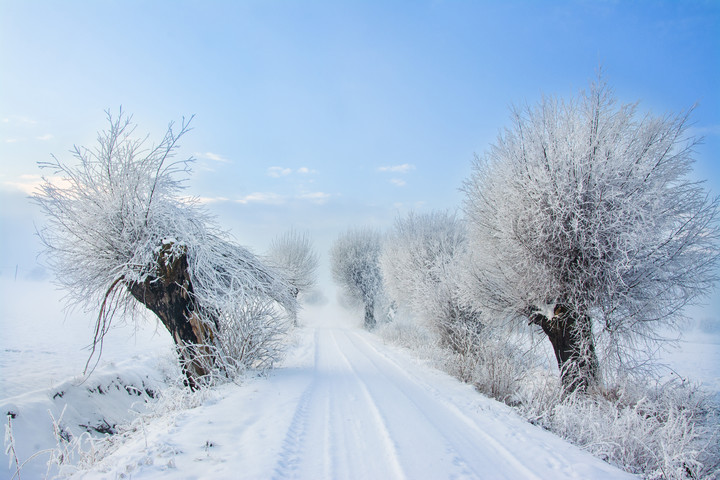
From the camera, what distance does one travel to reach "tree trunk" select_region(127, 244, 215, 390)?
7.43 m

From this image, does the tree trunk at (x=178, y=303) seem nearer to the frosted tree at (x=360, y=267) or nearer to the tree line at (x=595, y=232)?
the tree line at (x=595, y=232)

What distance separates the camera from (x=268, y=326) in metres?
7.91

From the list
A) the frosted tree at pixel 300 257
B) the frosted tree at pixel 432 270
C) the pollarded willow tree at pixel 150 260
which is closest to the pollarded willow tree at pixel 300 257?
the frosted tree at pixel 300 257

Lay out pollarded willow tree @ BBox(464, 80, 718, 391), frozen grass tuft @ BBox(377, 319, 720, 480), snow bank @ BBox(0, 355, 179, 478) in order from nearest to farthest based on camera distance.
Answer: frozen grass tuft @ BBox(377, 319, 720, 480), snow bank @ BBox(0, 355, 179, 478), pollarded willow tree @ BBox(464, 80, 718, 391)

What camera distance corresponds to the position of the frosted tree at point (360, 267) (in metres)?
28.7

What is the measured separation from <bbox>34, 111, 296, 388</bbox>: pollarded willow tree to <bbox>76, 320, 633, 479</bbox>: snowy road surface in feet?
4.89

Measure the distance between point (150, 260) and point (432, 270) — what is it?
10095 mm

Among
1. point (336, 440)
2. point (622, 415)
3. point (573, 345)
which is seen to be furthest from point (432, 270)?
point (336, 440)

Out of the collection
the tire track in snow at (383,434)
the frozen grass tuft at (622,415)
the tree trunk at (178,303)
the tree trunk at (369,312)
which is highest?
the tree trunk at (178,303)

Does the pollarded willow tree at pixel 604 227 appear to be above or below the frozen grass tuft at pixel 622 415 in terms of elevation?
above

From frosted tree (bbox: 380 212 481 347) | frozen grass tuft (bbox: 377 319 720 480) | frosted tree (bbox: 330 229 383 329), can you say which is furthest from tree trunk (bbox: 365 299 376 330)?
frozen grass tuft (bbox: 377 319 720 480)

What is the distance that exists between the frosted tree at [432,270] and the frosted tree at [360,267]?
699 centimetres

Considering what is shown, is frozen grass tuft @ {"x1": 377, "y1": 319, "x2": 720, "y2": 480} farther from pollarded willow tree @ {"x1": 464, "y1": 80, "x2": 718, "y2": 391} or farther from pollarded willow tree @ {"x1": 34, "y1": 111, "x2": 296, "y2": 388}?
pollarded willow tree @ {"x1": 34, "y1": 111, "x2": 296, "y2": 388}

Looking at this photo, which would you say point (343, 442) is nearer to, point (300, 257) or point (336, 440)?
point (336, 440)
